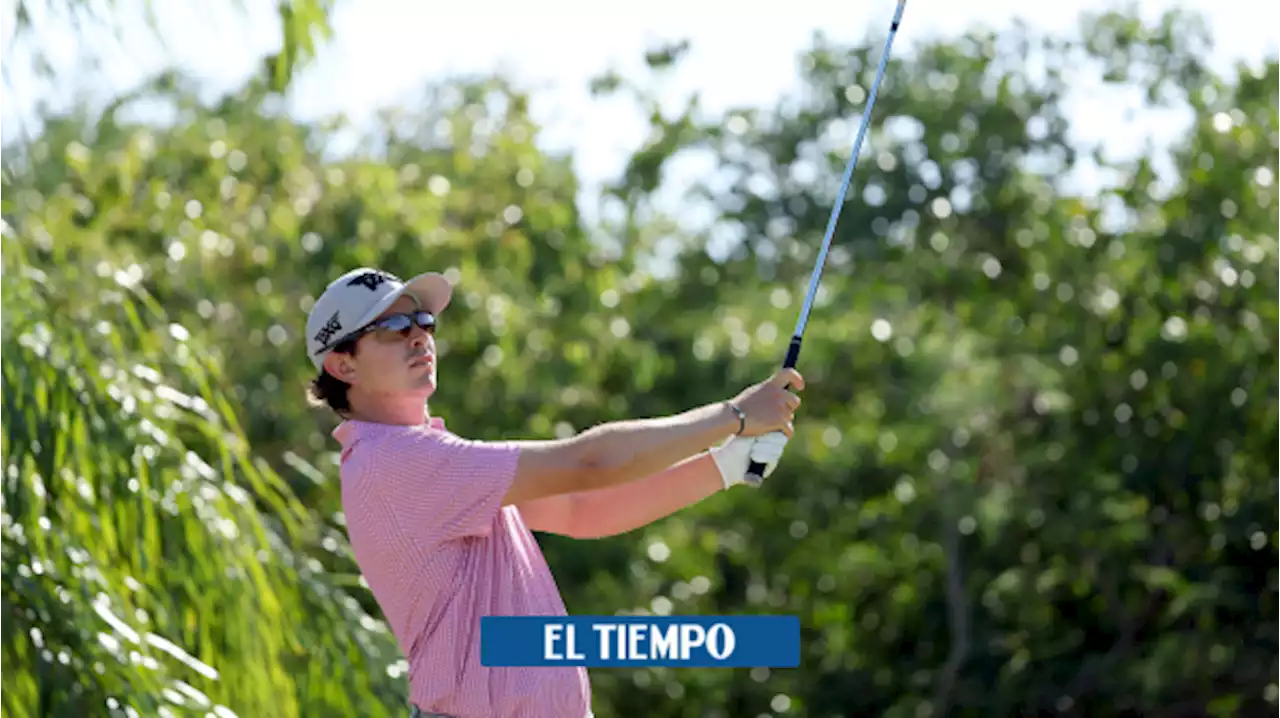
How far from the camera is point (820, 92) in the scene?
9992mm

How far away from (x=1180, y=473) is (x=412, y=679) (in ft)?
22.5

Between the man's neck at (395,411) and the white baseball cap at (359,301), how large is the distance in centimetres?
8

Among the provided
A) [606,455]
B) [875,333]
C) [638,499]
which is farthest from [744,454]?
[875,333]

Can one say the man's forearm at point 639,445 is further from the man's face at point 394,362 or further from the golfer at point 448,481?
the man's face at point 394,362

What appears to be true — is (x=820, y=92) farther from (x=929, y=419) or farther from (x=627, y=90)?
(x=929, y=419)

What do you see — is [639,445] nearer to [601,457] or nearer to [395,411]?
[601,457]

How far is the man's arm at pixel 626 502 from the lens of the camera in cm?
287

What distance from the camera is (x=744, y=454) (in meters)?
2.77

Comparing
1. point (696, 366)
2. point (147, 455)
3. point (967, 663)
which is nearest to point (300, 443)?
point (696, 366)

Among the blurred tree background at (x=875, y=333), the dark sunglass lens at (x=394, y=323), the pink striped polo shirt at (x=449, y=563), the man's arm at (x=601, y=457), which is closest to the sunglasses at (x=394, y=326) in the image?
the dark sunglass lens at (x=394, y=323)

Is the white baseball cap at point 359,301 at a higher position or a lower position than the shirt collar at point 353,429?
Result: higher

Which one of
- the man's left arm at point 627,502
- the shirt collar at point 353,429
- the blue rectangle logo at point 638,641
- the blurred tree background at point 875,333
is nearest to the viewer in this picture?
the blue rectangle logo at point 638,641

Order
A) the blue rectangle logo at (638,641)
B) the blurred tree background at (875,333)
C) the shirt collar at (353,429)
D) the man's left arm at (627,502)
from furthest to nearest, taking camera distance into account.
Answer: the blurred tree background at (875,333) → the man's left arm at (627,502) → the shirt collar at (353,429) → the blue rectangle logo at (638,641)

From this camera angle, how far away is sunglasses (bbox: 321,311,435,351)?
8.79 feet
